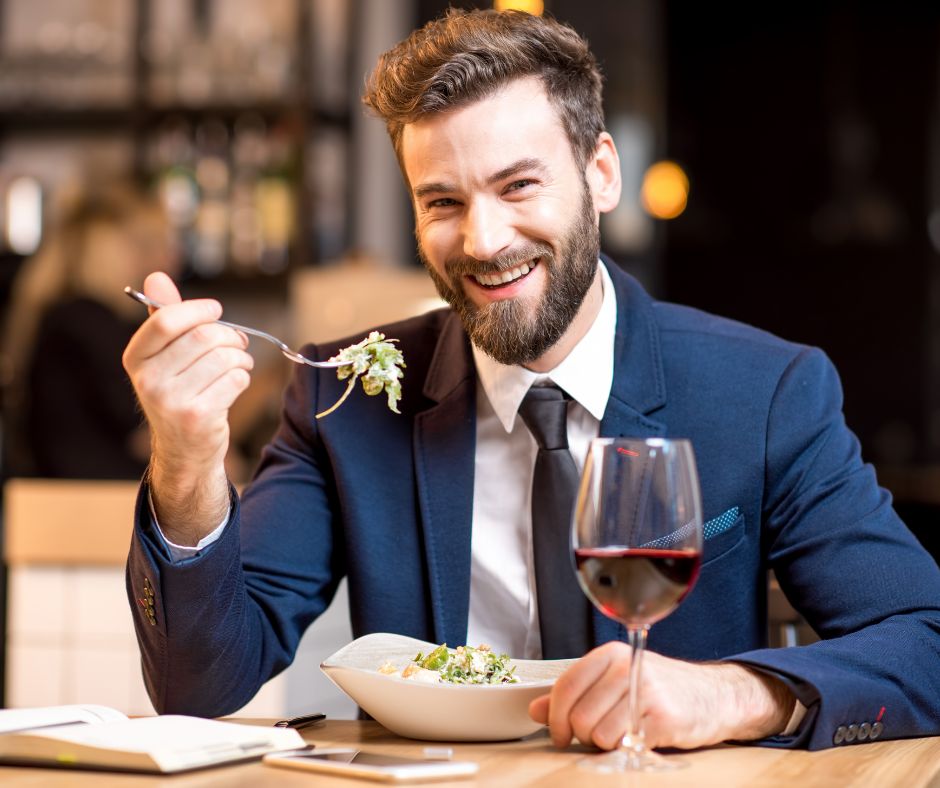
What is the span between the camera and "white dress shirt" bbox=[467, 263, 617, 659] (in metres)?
1.67

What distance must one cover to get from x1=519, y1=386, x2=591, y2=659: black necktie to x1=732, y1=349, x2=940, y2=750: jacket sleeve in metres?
0.24

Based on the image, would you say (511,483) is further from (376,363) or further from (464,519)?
(376,363)

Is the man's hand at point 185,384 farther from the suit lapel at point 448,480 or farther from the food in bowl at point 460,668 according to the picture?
the suit lapel at point 448,480

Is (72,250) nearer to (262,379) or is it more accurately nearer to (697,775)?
(262,379)

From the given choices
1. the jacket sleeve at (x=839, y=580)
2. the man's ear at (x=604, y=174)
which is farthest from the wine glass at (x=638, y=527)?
the man's ear at (x=604, y=174)

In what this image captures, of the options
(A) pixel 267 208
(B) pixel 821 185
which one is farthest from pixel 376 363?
(B) pixel 821 185

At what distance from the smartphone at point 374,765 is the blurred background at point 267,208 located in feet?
3.35

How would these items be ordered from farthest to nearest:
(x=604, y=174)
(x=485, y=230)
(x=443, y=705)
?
(x=604, y=174), (x=485, y=230), (x=443, y=705)

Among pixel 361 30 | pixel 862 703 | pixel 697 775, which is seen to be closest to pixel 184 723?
pixel 697 775

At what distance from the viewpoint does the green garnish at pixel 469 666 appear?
1254 mm

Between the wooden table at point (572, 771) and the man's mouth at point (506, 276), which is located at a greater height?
the man's mouth at point (506, 276)

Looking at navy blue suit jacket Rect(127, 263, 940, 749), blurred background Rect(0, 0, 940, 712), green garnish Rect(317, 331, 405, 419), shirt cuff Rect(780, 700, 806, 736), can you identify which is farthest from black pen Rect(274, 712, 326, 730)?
blurred background Rect(0, 0, 940, 712)

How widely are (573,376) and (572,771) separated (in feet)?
2.24

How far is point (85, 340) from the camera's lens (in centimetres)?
392
